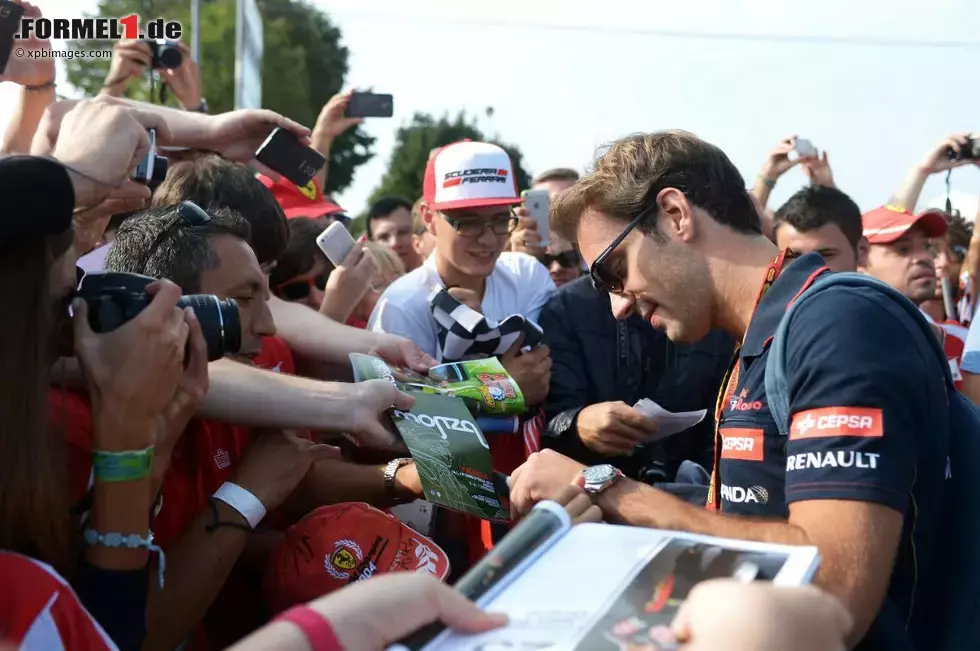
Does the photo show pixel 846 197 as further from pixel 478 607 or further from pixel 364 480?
pixel 478 607

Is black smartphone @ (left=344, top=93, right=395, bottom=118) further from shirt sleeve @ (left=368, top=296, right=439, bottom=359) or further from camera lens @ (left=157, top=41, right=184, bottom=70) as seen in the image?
shirt sleeve @ (left=368, top=296, right=439, bottom=359)

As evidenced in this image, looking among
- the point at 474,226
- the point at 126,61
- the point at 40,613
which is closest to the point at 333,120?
the point at 126,61

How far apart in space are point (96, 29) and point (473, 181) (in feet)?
6.53

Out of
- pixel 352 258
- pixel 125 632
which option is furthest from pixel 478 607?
pixel 352 258

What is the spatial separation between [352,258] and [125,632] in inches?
89.2

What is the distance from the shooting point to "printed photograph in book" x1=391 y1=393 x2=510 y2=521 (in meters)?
2.54

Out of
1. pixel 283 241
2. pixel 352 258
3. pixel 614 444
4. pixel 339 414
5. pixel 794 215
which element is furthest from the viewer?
pixel 794 215

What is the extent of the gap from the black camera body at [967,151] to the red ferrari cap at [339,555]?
20.3ft

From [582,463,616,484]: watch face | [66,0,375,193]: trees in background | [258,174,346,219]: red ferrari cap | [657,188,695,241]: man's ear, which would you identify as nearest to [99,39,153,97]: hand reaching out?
[258,174,346,219]: red ferrari cap

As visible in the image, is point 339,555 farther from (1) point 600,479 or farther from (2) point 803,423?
(2) point 803,423

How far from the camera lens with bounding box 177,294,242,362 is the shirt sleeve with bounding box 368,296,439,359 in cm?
175

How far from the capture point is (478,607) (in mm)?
1216

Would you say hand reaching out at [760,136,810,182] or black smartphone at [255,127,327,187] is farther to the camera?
hand reaching out at [760,136,810,182]

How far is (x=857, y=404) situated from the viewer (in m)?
2.00
